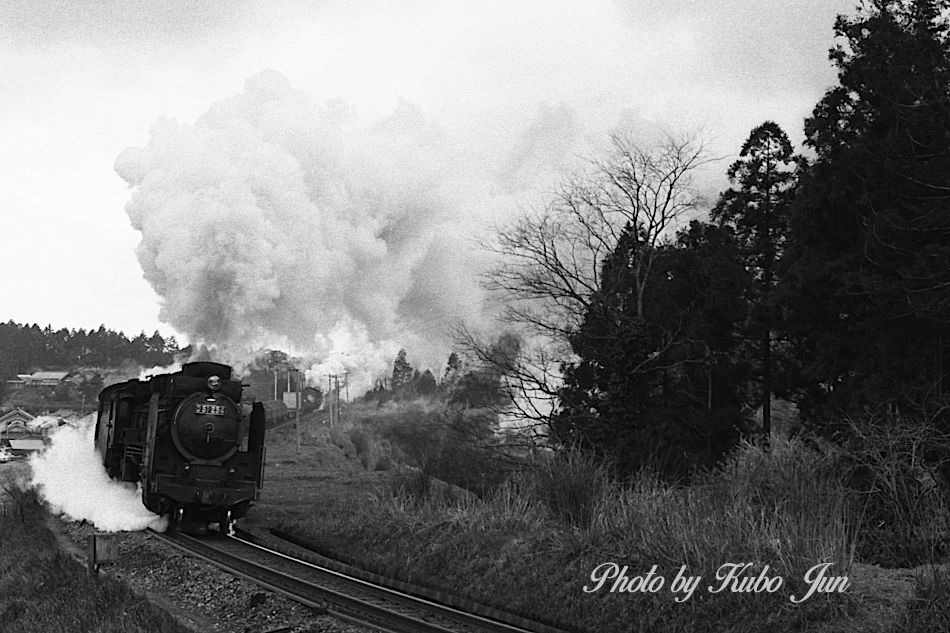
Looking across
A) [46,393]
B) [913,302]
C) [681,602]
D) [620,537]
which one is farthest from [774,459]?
[46,393]

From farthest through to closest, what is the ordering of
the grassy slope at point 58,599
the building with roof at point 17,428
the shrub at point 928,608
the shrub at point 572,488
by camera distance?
the building with roof at point 17,428, the shrub at point 572,488, the grassy slope at point 58,599, the shrub at point 928,608

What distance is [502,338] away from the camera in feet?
92.2

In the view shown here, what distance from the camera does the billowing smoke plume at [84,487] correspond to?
64.1 ft

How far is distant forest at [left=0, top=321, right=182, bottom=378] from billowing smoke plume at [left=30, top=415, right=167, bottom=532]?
75988mm

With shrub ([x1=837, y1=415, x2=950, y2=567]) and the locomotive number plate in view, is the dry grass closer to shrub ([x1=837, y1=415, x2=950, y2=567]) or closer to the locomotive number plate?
shrub ([x1=837, y1=415, x2=950, y2=567])

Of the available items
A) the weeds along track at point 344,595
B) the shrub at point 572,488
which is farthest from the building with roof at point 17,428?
the shrub at point 572,488

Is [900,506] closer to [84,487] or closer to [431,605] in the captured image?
[431,605]

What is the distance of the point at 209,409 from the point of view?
17.5 metres

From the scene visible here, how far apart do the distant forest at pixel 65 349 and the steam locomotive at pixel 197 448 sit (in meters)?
87.2

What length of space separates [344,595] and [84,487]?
616 inches

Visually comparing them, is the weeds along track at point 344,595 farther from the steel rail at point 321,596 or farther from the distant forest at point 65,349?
the distant forest at point 65,349

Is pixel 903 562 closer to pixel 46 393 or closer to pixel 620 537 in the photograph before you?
pixel 620 537

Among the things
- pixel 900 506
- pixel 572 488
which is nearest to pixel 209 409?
pixel 572 488

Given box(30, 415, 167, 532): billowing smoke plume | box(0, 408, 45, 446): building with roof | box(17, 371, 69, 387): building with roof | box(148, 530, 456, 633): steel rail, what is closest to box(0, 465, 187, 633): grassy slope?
box(148, 530, 456, 633): steel rail
